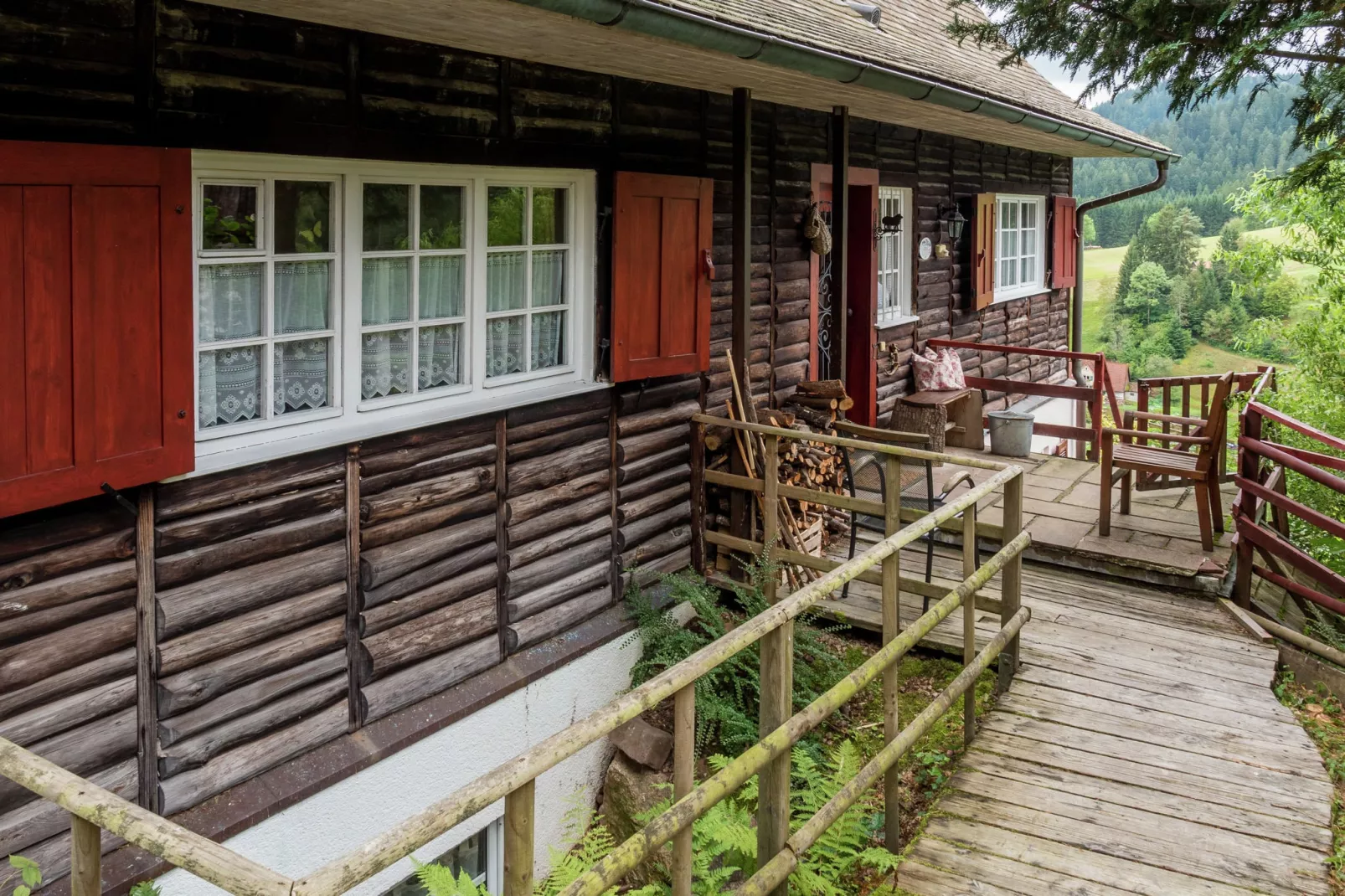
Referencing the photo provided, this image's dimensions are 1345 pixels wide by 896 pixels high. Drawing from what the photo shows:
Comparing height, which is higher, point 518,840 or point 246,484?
point 246,484

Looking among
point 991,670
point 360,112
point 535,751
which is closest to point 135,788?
point 535,751

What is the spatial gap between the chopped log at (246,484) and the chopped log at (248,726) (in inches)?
34.1

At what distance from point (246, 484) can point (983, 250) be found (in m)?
9.39

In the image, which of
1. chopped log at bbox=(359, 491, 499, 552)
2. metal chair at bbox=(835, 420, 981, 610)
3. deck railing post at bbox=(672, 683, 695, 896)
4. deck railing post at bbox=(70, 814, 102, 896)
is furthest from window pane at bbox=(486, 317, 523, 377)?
deck railing post at bbox=(70, 814, 102, 896)

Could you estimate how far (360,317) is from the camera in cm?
501

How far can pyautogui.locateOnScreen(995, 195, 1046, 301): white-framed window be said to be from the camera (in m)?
13.3

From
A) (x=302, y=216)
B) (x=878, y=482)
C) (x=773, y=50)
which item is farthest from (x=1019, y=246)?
(x=302, y=216)

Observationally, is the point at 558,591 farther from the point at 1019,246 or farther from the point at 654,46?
the point at 1019,246

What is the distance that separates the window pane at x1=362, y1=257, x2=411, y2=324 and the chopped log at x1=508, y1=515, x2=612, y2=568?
132 cm

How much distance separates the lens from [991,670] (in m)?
5.97

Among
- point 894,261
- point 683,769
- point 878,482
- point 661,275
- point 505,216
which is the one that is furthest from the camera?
point 894,261

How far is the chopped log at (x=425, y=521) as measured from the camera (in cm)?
509

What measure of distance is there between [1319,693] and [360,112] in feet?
18.2

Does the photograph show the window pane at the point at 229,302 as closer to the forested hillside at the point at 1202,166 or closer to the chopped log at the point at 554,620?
the chopped log at the point at 554,620
